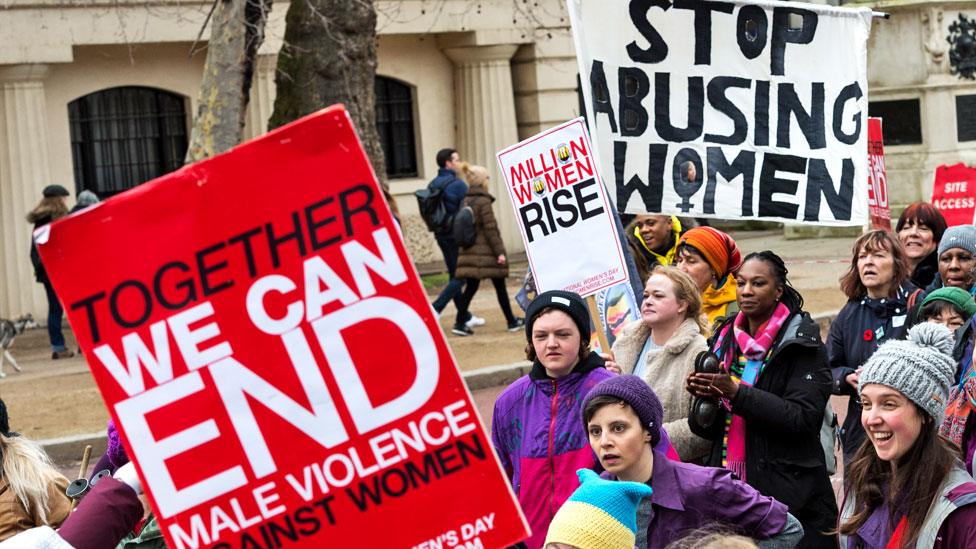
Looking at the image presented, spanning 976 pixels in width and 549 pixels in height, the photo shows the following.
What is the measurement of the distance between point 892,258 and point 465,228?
9.07 metres

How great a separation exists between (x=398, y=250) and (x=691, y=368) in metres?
2.94

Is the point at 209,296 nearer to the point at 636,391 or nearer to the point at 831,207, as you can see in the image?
the point at 636,391

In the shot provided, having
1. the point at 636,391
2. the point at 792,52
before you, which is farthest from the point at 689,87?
the point at 636,391

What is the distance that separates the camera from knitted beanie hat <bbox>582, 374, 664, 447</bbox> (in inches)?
191

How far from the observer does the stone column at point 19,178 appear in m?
21.0

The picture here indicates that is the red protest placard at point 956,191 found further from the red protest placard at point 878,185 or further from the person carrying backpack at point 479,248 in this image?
the person carrying backpack at point 479,248

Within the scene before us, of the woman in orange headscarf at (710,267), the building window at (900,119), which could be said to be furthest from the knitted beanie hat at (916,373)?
the building window at (900,119)

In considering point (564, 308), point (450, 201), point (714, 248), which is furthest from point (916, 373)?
point (450, 201)

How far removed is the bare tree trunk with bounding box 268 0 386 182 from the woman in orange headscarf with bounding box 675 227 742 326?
31.6 ft

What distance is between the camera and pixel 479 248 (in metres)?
16.5

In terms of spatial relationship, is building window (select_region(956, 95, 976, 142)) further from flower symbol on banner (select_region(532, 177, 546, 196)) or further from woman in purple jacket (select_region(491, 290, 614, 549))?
woman in purple jacket (select_region(491, 290, 614, 549))

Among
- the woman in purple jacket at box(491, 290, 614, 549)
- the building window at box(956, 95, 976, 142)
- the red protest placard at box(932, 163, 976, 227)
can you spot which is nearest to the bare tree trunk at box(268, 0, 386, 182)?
the red protest placard at box(932, 163, 976, 227)

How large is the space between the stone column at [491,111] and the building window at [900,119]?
17.6 ft

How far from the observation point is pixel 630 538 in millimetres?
4289
